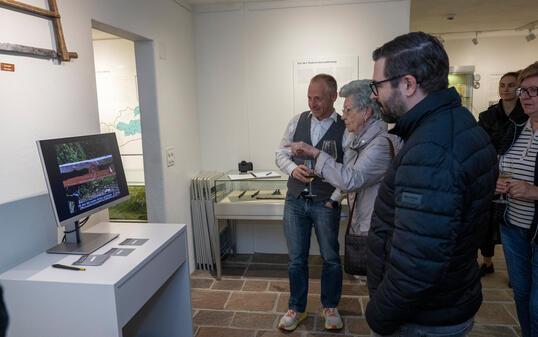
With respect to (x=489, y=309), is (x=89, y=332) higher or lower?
higher

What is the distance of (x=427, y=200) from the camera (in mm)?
1060

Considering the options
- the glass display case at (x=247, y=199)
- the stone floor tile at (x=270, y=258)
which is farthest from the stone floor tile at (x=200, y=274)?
the glass display case at (x=247, y=199)

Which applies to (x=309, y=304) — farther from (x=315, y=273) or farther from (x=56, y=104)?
(x=56, y=104)

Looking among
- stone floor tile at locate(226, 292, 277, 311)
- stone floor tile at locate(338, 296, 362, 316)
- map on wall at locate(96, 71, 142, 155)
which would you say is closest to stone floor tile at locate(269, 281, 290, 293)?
stone floor tile at locate(226, 292, 277, 311)

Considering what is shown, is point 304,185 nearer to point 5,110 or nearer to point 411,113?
point 411,113

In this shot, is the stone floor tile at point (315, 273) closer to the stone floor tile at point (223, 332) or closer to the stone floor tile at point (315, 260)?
the stone floor tile at point (315, 260)

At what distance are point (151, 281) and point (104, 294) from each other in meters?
0.35

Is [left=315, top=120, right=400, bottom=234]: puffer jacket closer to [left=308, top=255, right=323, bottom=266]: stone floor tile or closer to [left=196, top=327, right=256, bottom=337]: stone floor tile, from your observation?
[left=196, top=327, right=256, bottom=337]: stone floor tile

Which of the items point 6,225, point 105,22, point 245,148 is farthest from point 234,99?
point 6,225

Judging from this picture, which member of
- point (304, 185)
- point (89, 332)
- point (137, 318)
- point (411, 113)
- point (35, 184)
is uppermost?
point (411, 113)

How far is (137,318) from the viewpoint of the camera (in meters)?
2.50

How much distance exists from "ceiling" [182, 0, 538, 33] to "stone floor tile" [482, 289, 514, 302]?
9.78ft

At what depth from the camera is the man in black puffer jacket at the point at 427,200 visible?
1.06m

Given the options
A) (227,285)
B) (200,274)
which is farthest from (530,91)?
(200,274)
